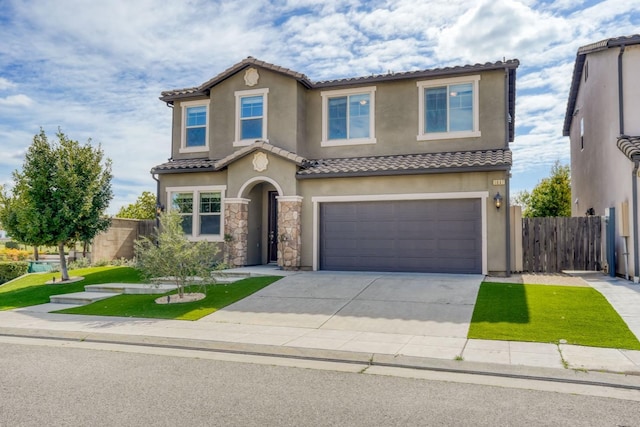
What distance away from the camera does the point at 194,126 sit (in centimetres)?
1883

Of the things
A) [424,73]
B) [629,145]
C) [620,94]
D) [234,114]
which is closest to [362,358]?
[629,145]

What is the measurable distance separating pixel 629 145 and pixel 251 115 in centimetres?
1164

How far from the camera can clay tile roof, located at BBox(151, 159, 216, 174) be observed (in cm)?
1725

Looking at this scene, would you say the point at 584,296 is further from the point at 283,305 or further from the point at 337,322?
the point at 283,305

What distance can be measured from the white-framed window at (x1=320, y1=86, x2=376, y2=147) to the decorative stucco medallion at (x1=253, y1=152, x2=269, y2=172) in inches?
86.5

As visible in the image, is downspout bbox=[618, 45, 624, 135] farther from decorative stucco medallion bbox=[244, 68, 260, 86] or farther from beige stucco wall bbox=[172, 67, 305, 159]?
decorative stucco medallion bbox=[244, 68, 260, 86]

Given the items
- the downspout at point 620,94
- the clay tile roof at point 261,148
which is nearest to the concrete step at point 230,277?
the clay tile roof at point 261,148

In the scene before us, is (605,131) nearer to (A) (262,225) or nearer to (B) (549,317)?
(B) (549,317)

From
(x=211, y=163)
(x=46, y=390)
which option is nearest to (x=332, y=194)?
(x=211, y=163)

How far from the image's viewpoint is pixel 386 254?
15.3m

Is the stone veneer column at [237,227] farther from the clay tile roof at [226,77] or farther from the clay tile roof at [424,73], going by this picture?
the clay tile roof at [424,73]

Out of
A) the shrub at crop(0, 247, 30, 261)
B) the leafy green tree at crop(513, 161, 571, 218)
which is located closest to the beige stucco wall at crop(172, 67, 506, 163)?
the leafy green tree at crop(513, 161, 571, 218)

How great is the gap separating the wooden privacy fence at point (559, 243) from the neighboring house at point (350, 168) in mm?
1828

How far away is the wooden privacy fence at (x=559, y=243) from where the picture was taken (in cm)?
1532
